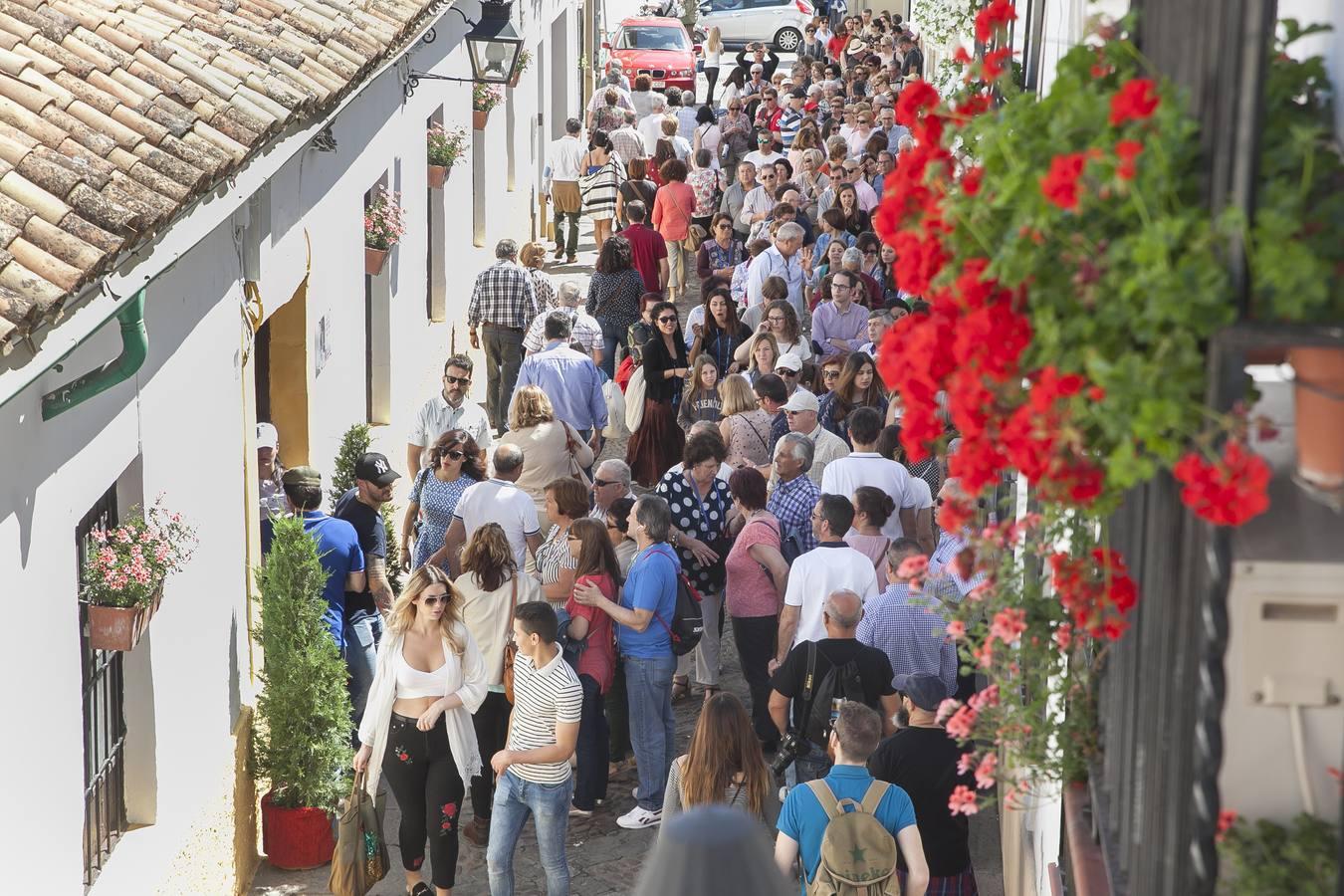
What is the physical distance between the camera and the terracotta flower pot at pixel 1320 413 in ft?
7.70

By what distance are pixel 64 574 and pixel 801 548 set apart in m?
3.99

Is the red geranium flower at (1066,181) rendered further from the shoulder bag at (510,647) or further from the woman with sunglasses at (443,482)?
the woman with sunglasses at (443,482)

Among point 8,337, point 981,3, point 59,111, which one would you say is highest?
point 981,3

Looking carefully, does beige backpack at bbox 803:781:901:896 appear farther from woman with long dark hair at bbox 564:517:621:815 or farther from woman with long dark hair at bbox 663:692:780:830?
woman with long dark hair at bbox 564:517:621:815

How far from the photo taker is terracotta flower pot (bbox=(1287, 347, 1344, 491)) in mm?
2346

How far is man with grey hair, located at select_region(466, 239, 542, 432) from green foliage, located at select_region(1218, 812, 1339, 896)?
35.5 feet

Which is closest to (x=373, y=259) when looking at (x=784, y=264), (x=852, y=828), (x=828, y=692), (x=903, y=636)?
(x=784, y=264)

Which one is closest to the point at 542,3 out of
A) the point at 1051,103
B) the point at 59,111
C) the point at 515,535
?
the point at 515,535

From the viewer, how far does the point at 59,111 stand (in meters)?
6.48

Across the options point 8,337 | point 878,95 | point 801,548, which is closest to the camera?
point 8,337

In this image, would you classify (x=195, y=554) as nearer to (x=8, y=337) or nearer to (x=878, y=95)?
(x=8, y=337)

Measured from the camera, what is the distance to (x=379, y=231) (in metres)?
12.8

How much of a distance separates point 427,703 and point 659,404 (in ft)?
15.2

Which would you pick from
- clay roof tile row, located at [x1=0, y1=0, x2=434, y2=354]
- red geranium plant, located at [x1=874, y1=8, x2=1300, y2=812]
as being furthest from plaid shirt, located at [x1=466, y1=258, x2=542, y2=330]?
red geranium plant, located at [x1=874, y1=8, x2=1300, y2=812]
